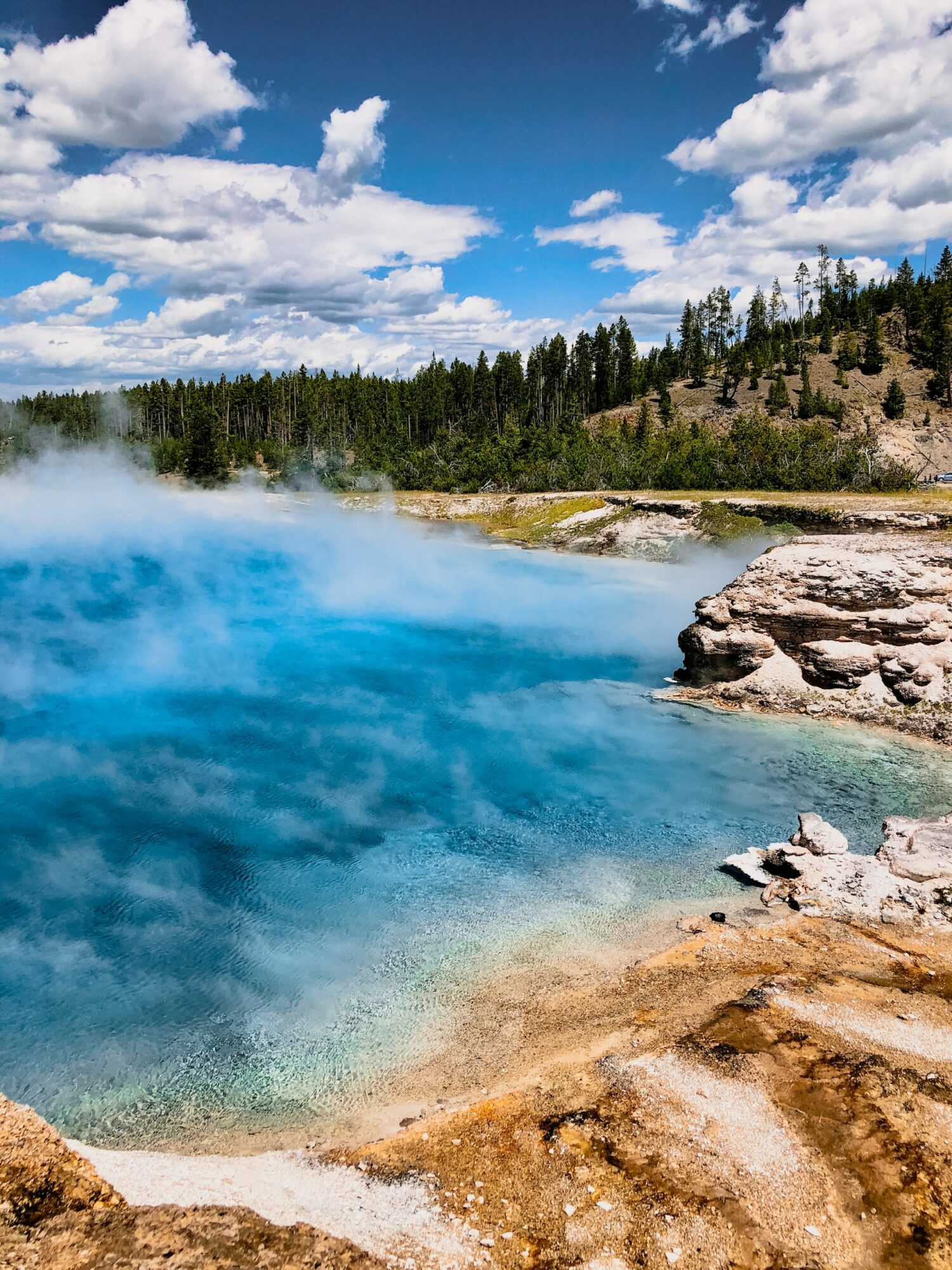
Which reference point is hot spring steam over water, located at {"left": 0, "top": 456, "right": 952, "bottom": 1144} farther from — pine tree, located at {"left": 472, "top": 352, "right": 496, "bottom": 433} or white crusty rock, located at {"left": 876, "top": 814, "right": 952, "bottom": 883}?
pine tree, located at {"left": 472, "top": 352, "right": 496, "bottom": 433}

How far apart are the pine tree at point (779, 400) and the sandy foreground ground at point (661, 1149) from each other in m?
98.6

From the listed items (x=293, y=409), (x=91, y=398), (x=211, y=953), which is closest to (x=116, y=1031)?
(x=211, y=953)

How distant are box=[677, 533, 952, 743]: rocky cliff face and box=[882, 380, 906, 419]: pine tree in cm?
8366

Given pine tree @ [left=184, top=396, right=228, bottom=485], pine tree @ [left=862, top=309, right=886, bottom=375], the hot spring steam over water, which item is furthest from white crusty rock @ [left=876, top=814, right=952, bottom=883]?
pine tree @ [left=862, top=309, right=886, bottom=375]

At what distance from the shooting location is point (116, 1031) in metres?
10.9

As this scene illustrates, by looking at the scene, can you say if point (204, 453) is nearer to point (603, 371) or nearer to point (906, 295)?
point (603, 371)

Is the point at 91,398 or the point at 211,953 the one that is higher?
the point at 91,398

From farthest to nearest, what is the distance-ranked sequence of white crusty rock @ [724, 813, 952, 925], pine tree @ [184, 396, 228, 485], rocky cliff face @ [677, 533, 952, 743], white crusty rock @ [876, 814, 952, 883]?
1. pine tree @ [184, 396, 228, 485]
2. rocky cliff face @ [677, 533, 952, 743]
3. white crusty rock @ [876, 814, 952, 883]
4. white crusty rock @ [724, 813, 952, 925]

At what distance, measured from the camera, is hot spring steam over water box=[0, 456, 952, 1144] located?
10.7m

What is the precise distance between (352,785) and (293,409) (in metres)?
123

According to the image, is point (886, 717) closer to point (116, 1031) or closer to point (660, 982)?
point (660, 982)

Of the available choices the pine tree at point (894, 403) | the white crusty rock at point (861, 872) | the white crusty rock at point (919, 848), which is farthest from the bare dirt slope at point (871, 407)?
the white crusty rock at point (861, 872)

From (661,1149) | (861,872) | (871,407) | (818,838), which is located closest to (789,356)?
(871,407)

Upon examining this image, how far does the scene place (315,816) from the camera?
689 inches
